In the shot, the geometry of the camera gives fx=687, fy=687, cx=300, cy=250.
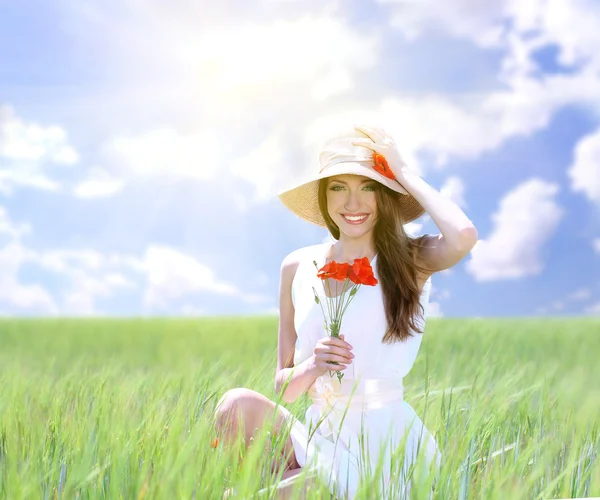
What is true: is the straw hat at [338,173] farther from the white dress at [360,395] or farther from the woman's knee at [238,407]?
the woman's knee at [238,407]

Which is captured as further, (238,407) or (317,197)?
(317,197)

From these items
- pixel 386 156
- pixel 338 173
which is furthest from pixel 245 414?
pixel 386 156

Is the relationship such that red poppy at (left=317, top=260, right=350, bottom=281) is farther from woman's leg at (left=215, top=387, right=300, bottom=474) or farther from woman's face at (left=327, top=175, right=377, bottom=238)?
woman's leg at (left=215, top=387, right=300, bottom=474)

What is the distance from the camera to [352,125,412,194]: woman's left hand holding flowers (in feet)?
7.82

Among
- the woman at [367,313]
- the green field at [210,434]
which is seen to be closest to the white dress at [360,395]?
the woman at [367,313]

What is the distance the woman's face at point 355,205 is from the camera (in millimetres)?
2430

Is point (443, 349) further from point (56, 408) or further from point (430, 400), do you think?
point (56, 408)

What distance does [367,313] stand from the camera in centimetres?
245

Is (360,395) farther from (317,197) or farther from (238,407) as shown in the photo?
(317,197)

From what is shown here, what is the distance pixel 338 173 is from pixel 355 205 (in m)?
0.14

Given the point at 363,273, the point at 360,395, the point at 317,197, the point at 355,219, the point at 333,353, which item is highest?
the point at 317,197

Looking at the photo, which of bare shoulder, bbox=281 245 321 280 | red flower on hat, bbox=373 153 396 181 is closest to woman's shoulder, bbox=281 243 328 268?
bare shoulder, bbox=281 245 321 280

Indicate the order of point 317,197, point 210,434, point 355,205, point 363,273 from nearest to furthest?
point 363,273 → point 210,434 → point 355,205 → point 317,197

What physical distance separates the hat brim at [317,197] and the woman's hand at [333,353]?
1.92ft
